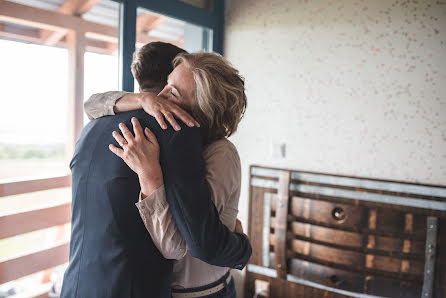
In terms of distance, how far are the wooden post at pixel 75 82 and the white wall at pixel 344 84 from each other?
3.97ft

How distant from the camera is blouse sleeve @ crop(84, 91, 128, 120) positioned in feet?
3.42

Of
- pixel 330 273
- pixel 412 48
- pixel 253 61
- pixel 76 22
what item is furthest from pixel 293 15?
pixel 330 273

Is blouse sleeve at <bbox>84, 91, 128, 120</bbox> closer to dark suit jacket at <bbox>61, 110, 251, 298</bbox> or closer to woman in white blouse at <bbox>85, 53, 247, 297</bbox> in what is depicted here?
woman in white blouse at <bbox>85, 53, 247, 297</bbox>

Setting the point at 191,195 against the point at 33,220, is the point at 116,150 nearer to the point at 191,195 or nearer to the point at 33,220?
the point at 191,195

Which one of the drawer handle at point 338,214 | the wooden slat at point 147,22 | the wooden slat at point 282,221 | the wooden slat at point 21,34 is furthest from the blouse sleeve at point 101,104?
the drawer handle at point 338,214

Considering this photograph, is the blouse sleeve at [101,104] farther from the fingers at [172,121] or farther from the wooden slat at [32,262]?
the wooden slat at [32,262]

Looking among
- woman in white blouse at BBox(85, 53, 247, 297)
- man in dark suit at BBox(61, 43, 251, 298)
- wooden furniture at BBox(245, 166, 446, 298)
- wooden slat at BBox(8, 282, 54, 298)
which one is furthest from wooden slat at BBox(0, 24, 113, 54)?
wooden furniture at BBox(245, 166, 446, 298)

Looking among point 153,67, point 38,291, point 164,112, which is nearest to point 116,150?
point 164,112

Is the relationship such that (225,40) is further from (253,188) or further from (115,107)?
(115,107)

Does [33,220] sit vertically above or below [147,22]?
below

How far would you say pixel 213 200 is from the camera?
96cm

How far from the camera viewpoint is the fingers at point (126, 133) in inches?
34.2

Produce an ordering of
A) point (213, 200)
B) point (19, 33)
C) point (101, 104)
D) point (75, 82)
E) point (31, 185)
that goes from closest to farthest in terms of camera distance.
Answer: point (213, 200) < point (101, 104) < point (19, 33) < point (31, 185) < point (75, 82)

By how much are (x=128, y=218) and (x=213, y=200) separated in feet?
0.73
